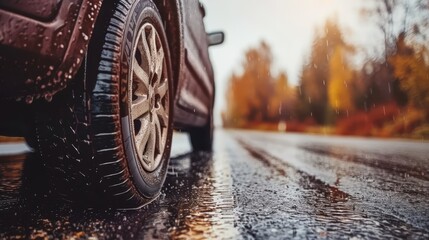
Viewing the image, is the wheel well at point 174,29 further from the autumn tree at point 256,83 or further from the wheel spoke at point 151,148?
the autumn tree at point 256,83

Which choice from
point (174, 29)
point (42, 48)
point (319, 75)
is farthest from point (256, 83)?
point (42, 48)

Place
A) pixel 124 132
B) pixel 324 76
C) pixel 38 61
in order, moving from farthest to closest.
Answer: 1. pixel 324 76
2. pixel 124 132
3. pixel 38 61

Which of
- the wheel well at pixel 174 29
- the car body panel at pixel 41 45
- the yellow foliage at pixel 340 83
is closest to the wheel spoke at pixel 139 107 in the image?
the car body panel at pixel 41 45

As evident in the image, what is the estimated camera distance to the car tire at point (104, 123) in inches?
60.0

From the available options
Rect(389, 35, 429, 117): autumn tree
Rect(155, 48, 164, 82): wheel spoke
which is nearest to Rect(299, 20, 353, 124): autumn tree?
Rect(389, 35, 429, 117): autumn tree

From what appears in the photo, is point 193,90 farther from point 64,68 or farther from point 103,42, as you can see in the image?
point 64,68

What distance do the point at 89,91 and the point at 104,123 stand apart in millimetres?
136

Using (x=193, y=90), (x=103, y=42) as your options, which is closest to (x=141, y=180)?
(x=103, y=42)

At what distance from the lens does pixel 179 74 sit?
8.51 ft

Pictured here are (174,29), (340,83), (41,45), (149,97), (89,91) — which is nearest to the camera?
(41,45)

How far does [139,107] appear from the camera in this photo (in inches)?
73.9

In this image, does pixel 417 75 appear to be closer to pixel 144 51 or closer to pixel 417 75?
pixel 417 75

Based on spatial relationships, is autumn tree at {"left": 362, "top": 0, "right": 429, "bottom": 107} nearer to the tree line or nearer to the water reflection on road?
the tree line

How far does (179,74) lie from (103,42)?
40.4 inches
